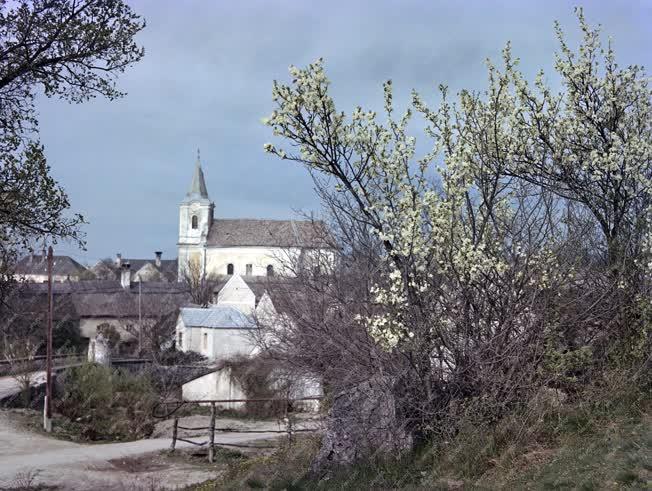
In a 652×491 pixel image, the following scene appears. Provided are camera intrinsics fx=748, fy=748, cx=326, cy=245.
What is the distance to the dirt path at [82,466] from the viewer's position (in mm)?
15641

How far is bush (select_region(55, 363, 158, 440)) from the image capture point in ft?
86.5

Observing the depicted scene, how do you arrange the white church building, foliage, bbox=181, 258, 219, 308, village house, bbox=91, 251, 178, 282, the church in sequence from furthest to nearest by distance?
village house, bbox=91, 251, 178, 282, the church, foliage, bbox=181, 258, 219, 308, the white church building

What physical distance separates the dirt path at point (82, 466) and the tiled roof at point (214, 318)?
21097 millimetres

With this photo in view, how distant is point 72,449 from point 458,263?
52.2 feet

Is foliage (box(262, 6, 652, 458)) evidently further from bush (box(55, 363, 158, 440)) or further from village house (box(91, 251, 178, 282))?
village house (box(91, 251, 178, 282))

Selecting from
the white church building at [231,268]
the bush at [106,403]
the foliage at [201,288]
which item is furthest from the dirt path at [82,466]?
the foliage at [201,288]

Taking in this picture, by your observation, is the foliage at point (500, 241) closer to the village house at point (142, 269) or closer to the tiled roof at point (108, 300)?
the tiled roof at point (108, 300)

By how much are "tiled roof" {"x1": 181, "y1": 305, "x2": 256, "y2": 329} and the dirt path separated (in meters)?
21.1

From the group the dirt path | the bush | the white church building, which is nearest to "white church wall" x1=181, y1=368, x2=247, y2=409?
the white church building

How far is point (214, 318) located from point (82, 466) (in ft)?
90.7

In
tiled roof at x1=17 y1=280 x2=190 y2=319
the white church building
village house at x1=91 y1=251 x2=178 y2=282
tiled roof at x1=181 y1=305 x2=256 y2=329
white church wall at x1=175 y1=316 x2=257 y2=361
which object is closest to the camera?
the white church building

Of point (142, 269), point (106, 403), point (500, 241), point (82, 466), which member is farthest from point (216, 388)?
point (142, 269)

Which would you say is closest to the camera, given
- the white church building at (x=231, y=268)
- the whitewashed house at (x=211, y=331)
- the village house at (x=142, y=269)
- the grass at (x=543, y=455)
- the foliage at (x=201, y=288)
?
the grass at (x=543, y=455)

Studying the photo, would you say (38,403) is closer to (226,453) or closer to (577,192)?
(226,453)
